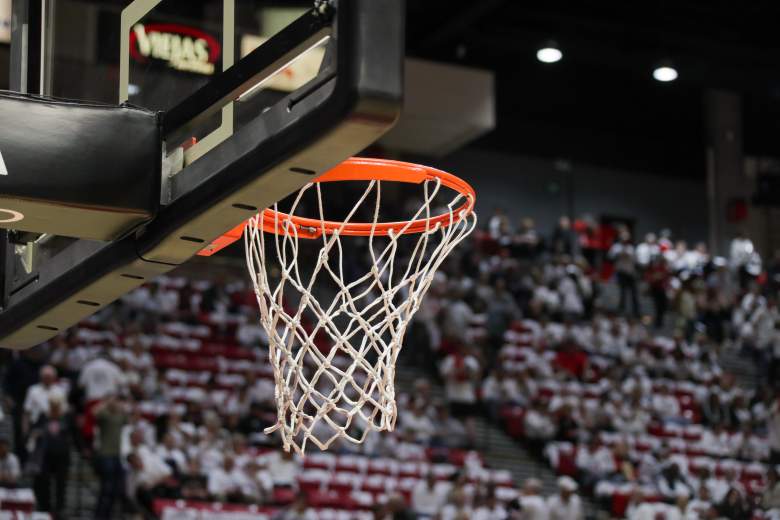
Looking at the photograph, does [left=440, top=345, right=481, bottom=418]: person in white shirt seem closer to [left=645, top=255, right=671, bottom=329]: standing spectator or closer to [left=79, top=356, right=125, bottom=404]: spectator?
[left=79, top=356, right=125, bottom=404]: spectator

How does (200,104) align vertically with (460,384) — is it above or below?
above

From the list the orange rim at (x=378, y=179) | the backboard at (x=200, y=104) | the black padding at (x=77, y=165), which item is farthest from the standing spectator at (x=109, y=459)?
the black padding at (x=77, y=165)

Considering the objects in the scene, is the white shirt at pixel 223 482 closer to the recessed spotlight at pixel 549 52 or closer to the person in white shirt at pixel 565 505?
the person in white shirt at pixel 565 505

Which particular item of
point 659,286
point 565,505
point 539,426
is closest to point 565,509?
point 565,505

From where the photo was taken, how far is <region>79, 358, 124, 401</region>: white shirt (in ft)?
37.3

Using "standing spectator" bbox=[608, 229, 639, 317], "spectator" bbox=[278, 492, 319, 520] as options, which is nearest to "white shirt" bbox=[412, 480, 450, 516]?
"spectator" bbox=[278, 492, 319, 520]

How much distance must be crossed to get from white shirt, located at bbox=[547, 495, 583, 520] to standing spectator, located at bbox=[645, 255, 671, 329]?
6895mm

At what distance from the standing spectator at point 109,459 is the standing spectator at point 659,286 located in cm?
1005

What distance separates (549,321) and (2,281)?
44.5ft

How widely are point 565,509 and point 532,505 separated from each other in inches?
16.9

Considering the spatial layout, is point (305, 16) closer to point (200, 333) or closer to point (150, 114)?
point (150, 114)

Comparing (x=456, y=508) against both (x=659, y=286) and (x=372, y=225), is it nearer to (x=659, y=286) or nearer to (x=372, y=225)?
(x=372, y=225)

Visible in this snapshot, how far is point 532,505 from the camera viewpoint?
11.8m

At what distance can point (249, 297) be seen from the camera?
1525cm
